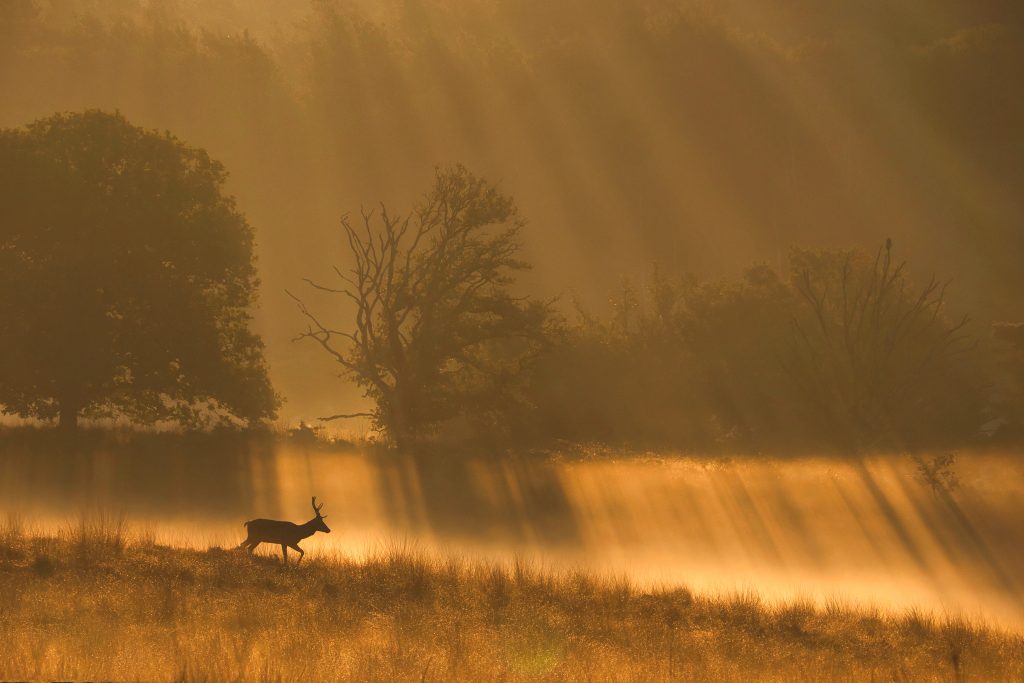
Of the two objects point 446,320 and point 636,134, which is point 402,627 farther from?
point 636,134

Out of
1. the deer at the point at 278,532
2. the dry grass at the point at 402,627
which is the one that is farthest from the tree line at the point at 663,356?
the dry grass at the point at 402,627

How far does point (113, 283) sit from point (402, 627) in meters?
20.9

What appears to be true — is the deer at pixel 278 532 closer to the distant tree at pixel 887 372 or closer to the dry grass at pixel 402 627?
the dry grass at pixel 402 627

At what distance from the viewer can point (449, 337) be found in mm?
34969

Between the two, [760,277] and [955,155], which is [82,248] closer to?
[760,277]

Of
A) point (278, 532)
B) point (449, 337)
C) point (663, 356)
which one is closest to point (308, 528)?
point (278, 532)

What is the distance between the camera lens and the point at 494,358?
3978cm

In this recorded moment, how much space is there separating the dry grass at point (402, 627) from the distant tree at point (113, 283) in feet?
41.2

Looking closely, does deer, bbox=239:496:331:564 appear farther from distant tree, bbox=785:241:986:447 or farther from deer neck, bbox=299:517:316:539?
distant tree, bbox=785:241:986:447

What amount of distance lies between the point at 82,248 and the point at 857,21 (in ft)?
344

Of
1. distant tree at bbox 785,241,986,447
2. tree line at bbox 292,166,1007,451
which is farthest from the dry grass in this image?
distant tree at bbox 785,241,986,447

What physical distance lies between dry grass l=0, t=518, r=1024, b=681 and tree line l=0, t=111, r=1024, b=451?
12907mm

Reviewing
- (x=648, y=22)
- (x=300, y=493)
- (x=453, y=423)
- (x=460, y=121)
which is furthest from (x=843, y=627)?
(x=460, y=121)

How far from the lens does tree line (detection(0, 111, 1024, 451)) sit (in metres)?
30.4
